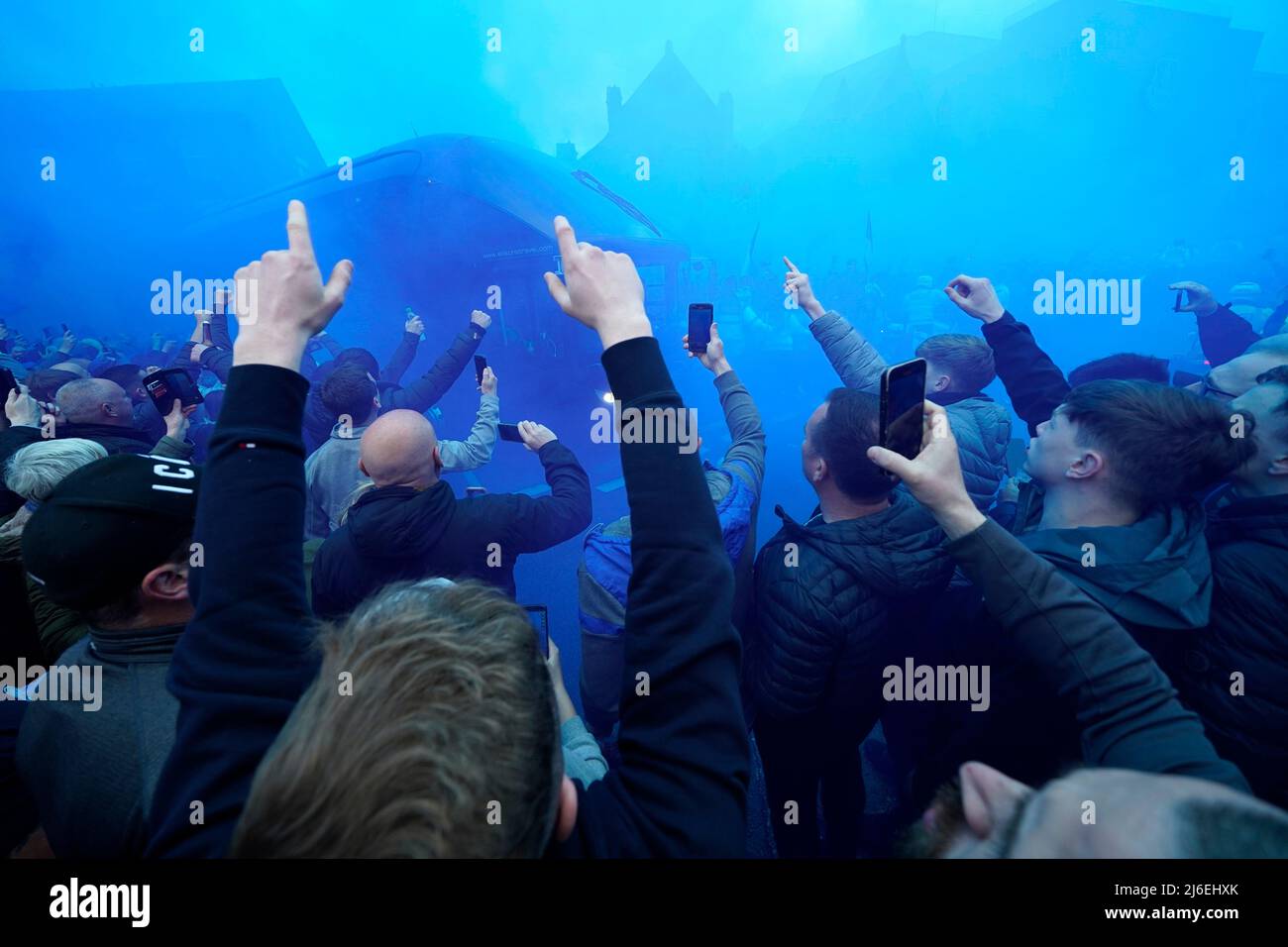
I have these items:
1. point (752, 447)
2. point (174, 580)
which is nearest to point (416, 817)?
point (174, 580)

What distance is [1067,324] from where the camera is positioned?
13.6m

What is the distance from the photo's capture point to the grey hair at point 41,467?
166 centimetres

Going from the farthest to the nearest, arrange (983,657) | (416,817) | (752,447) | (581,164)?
(581,164), (752,447), (983,657), (416,817)

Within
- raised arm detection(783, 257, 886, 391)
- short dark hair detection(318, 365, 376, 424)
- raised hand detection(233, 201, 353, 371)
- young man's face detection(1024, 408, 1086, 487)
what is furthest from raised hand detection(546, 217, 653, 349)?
short dark hair detection(318, 365, 376, 424)

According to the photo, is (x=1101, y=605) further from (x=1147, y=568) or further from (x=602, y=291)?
(x=602, y=291)

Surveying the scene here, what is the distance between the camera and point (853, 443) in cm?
147

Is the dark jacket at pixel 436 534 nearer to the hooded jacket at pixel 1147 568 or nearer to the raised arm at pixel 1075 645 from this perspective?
the raised arm at pixel 1075 645

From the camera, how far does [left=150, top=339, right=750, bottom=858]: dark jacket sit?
26.0 inches

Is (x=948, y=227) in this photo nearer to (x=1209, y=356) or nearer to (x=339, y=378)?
(x=1209, y=356)

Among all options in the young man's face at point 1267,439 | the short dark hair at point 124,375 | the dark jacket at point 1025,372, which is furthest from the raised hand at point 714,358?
the short dark hair at point 124,375

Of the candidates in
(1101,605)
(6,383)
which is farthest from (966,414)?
(6,383)

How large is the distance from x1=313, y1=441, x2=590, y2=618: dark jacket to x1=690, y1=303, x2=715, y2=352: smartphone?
0.73 metres

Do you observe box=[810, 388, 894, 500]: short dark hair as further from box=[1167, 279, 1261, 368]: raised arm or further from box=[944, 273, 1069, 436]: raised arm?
box=[1167, 279, 1261, 368]: raised arm
